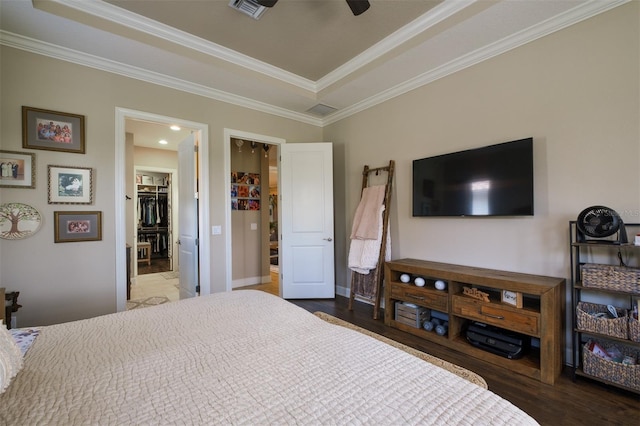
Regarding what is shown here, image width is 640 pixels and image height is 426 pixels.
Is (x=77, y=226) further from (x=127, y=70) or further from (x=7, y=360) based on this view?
(x=7, y=360)

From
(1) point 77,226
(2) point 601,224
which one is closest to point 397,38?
(2) point 601,224

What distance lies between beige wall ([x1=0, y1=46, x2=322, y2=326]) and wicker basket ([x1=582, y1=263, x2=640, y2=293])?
3.97 meters

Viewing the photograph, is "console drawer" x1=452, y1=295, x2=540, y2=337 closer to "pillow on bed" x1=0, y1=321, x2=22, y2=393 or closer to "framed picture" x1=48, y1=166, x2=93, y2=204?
"pillow on bed" x1=0, y1=321, x2=22, y2=393

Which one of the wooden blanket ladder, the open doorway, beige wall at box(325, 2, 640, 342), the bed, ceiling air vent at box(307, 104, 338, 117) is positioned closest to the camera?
the bed

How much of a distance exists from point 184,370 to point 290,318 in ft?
1.93

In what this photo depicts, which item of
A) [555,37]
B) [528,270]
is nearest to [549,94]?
[555,37]

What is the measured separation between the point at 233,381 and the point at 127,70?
3246 mm

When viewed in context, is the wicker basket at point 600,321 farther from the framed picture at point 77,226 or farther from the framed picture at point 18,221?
the framed picture at point 18,221

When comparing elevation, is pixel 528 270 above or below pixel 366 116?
below

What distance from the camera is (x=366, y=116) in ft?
12.5

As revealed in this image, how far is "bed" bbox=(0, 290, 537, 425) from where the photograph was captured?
0.75 metres

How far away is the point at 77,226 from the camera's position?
2588mm

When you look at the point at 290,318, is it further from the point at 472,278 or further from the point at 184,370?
the point at 472,278

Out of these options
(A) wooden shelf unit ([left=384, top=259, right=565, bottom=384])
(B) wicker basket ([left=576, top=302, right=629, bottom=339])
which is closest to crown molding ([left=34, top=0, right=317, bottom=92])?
(A) wooden shelf unit ([left=384, top=259, right=565, bottom=384])
